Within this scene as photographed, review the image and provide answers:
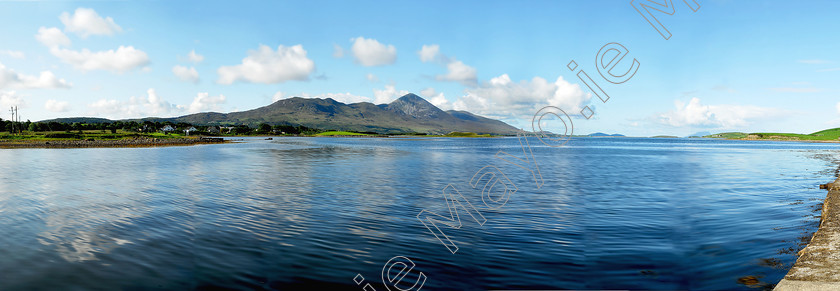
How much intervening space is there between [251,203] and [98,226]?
6726 mm

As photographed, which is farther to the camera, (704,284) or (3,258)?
(3,258)

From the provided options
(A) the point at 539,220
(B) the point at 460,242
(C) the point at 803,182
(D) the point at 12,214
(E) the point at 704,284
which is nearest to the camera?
(E) the point at 704,284

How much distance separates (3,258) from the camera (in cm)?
1187

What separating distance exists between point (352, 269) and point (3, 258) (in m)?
9.85

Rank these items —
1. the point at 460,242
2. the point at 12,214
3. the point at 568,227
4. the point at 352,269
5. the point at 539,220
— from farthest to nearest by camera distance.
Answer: the point at 12,214
the point at 539,220
the point at 568,227
the point at 460,242
the point at 352,269

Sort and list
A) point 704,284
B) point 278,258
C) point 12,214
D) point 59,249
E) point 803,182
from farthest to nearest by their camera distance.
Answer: point 803,182
point 12,214
point 59,249
point 278,258
point 704,284

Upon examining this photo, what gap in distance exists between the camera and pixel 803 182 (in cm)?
3356

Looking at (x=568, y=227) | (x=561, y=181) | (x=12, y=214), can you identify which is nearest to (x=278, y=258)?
(x=568, y=227)

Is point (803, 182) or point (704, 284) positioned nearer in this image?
point (704, 284)

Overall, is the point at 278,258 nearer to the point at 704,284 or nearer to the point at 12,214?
the point at 704,284

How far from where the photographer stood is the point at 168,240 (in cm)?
1382

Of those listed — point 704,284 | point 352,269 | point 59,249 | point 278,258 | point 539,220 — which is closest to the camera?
point 704,284

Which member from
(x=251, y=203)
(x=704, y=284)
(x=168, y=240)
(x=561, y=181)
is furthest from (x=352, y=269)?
(x=561, y=181)

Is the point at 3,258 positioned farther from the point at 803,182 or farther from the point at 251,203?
the point at 803,182
